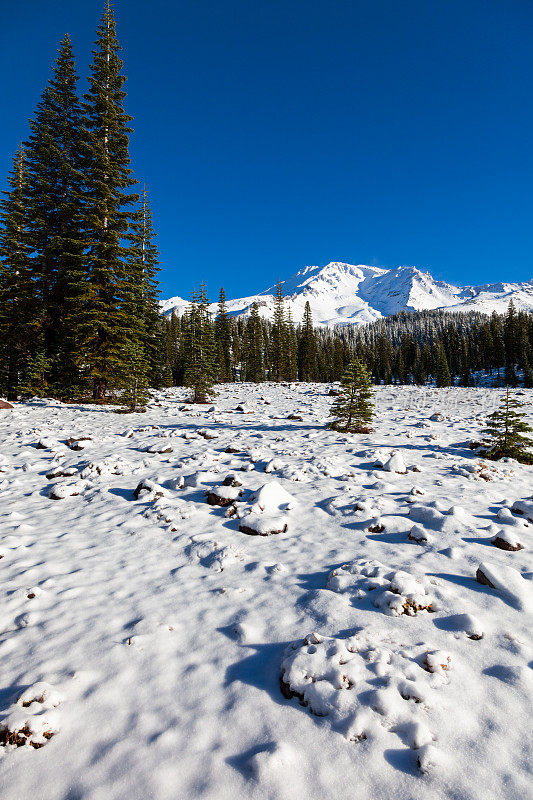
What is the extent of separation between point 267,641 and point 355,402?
10176mm

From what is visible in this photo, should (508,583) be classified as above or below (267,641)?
above

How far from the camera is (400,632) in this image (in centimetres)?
300

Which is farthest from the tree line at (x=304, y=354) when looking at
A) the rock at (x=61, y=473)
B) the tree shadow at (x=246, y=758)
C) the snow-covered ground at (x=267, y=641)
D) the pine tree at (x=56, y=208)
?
the tree shadow at (x=246, y=758)

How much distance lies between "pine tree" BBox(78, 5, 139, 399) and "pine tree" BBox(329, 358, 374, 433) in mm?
11641

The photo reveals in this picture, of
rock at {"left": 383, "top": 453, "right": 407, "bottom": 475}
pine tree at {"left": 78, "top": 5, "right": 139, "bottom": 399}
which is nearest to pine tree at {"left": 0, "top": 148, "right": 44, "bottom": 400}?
pine tree at {"left": 78, "top": 5, "right": 139, "bottom": 399}

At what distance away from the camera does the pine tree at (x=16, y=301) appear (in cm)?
1952

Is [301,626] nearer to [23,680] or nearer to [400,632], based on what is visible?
[400,632]

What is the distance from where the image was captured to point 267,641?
307 centimetres

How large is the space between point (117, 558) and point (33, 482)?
4200 millimetres

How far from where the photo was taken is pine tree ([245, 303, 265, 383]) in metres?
67.6

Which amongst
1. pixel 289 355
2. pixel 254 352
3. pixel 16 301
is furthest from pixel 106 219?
pixel 254 352

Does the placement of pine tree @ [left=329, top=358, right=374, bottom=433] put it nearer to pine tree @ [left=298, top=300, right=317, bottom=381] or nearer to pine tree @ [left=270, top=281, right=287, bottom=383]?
pine tree @ [left=270, top=281, right=287, bottom=383]

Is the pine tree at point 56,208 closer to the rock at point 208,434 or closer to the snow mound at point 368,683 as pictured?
the rock at point 208,434

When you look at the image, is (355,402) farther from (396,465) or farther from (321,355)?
(321,355)
